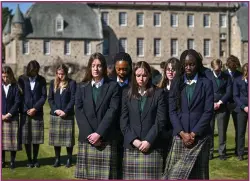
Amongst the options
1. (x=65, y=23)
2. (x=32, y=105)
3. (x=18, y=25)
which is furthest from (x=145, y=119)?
(x=65, y=23)

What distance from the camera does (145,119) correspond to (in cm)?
579

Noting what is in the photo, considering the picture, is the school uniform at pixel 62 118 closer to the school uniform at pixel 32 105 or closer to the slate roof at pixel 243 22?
the school uniform at pixel 32 105

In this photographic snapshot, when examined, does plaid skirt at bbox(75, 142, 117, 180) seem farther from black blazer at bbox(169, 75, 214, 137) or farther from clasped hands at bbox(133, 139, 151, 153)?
black blazer at bbox(169, 75, 214, 137)

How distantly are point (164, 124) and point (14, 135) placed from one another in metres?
4.07

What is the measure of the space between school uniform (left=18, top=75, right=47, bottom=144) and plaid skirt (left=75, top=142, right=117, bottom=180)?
3.17 meters

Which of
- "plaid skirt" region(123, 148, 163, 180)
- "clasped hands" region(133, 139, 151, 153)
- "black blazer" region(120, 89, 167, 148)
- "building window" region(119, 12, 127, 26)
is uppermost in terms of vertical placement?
"building window" region(119, 12, 127, 26)

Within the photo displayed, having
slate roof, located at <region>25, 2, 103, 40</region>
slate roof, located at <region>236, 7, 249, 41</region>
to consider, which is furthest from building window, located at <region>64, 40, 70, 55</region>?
slate roof, located at <region>236, 7, 249, 41</region>

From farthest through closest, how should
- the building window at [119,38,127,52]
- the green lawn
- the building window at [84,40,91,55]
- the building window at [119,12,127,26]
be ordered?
the building window at [119,12,127,26] < the building window at [119,38,127,52] < the building window at [84,40,91,55] < the green lawn

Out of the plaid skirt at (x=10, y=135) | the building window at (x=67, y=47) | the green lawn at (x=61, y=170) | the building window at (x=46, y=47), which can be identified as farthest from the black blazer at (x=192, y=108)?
the building window at (x=67, y=47)

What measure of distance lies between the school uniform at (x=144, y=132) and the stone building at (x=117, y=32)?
4466cm

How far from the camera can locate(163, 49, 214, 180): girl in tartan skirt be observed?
5742 millimetres

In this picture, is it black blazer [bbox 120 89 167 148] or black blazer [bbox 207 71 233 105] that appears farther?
black blazer [bbox 207 71 233 105]

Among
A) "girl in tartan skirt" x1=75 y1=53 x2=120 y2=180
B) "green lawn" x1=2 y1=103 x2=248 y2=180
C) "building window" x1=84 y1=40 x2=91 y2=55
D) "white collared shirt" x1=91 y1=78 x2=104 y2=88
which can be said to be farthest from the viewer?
"building window" x1=84 y1=40 x2=91 y2=55

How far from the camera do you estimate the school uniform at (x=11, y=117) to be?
28.6ft
